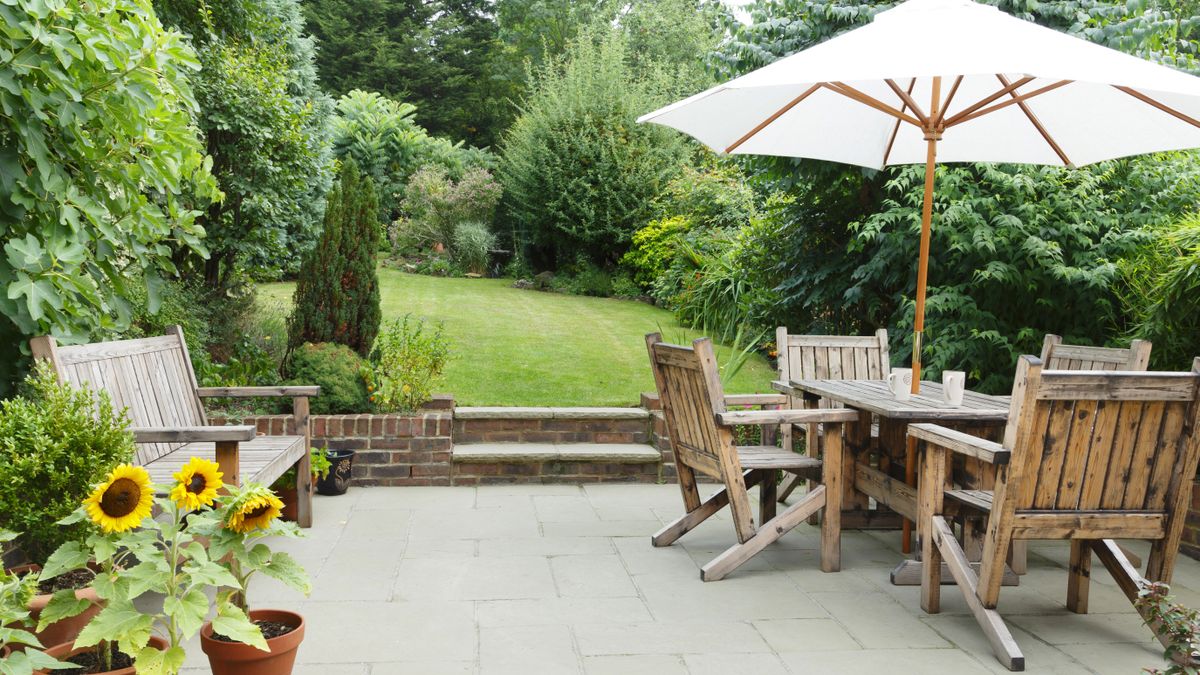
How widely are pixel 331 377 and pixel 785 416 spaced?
3004 mm

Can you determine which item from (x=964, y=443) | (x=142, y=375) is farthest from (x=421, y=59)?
(x=964, y=443)

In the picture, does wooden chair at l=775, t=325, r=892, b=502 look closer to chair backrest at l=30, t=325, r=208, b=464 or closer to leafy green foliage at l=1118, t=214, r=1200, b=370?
leafy green foliage at l=1118, t=214, r=1200, b=370

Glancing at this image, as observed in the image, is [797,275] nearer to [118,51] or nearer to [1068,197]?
[1068,197]

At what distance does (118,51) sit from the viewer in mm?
3172

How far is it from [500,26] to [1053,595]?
82.3 ft

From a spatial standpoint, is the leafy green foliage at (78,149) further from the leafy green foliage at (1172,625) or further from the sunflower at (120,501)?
the leafy green foliage at (1172,625)

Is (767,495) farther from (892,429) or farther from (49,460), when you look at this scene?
(49,460)

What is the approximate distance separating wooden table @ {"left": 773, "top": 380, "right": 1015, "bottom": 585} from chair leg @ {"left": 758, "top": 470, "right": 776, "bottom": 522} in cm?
39

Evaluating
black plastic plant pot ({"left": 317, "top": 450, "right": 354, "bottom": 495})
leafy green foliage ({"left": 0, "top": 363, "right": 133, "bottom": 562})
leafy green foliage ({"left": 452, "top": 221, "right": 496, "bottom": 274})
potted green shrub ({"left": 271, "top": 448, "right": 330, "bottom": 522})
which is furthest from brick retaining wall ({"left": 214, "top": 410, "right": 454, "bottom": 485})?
leafy green foliage ({"left": 452, "top": 221, "right": 496, "bottom": 274})

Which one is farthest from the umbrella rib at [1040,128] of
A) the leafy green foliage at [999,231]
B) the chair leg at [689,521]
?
the chair leg at [689,521]

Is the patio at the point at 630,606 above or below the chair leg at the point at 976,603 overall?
below

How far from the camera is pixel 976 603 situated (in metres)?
3.34

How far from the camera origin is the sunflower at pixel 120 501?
94.3 inches

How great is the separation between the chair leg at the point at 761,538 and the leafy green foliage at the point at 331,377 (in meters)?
2.68
